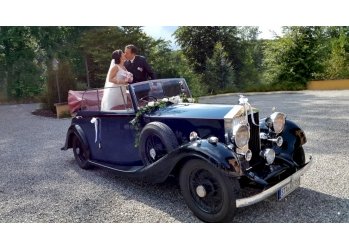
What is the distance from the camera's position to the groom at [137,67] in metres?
3.68

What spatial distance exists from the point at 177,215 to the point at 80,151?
1967 mm

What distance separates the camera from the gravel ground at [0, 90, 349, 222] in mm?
2555

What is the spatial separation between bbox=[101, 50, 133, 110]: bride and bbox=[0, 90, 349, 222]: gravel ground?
825mm

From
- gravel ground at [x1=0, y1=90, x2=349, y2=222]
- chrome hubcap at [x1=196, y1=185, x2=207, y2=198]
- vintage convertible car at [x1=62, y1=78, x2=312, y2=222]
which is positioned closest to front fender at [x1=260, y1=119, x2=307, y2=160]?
vintage convertible car at [x1=62, y1=78, x2=312, y2=222]

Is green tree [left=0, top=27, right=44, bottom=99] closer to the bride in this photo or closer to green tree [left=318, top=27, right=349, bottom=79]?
the bride

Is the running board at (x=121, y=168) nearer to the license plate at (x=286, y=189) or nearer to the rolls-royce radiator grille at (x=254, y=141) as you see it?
the rolls-royce radiator grille at (x=254, y=141)

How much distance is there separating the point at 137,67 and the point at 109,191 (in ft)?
4.63

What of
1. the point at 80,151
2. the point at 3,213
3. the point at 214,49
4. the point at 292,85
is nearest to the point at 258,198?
the point at 3,213

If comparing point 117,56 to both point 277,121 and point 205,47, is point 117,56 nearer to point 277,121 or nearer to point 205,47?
point 277,121

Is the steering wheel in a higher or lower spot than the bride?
lower

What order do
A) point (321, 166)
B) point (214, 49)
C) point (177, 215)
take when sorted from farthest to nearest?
1. point (214, 49)
2. point (321, 166)
3. point (177, 215)
